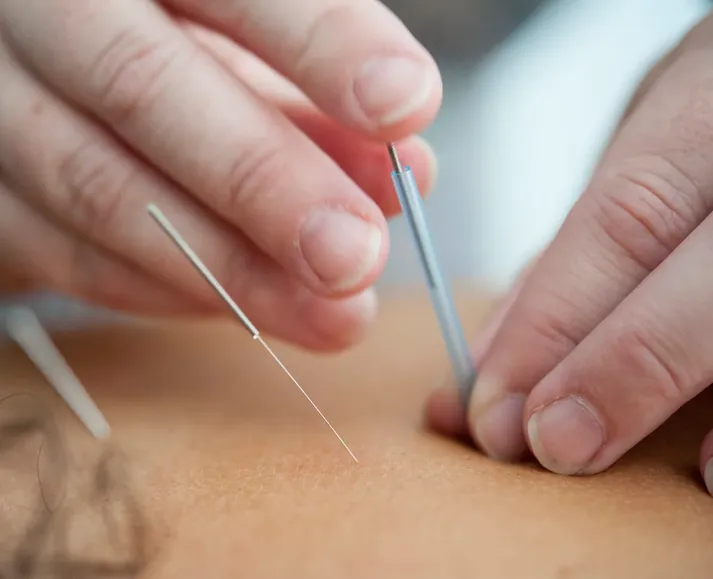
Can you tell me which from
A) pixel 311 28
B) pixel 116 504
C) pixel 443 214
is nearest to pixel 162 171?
pixel 311 28

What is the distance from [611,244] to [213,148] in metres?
0.31

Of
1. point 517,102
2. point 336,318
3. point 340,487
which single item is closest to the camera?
point 340,487

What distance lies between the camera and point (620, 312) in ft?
1.63

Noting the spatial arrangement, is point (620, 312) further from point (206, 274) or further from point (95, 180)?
point (95, 180)

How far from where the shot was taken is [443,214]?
129cm

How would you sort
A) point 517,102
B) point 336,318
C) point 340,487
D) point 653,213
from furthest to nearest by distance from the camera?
1. point 517,102
2. point 336,318
3. point 653,213
4. point 340,487

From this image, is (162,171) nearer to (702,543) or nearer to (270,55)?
(270,55)

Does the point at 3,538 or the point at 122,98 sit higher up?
the point at 122,98

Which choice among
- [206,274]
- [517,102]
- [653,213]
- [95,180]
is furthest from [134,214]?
[517,102]

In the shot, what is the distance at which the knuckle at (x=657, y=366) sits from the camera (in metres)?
0.47

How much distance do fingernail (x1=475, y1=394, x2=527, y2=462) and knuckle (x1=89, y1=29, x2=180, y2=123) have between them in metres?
0.35

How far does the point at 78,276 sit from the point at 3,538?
1.21 ft

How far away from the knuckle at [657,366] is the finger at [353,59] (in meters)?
0.21

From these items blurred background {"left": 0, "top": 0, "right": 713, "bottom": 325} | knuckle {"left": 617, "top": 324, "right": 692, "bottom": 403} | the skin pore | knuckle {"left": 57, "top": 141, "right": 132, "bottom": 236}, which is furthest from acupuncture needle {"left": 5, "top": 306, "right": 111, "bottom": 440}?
blurred background {"left": 0, "top": 0, "right": 713, "bottom": 325}
